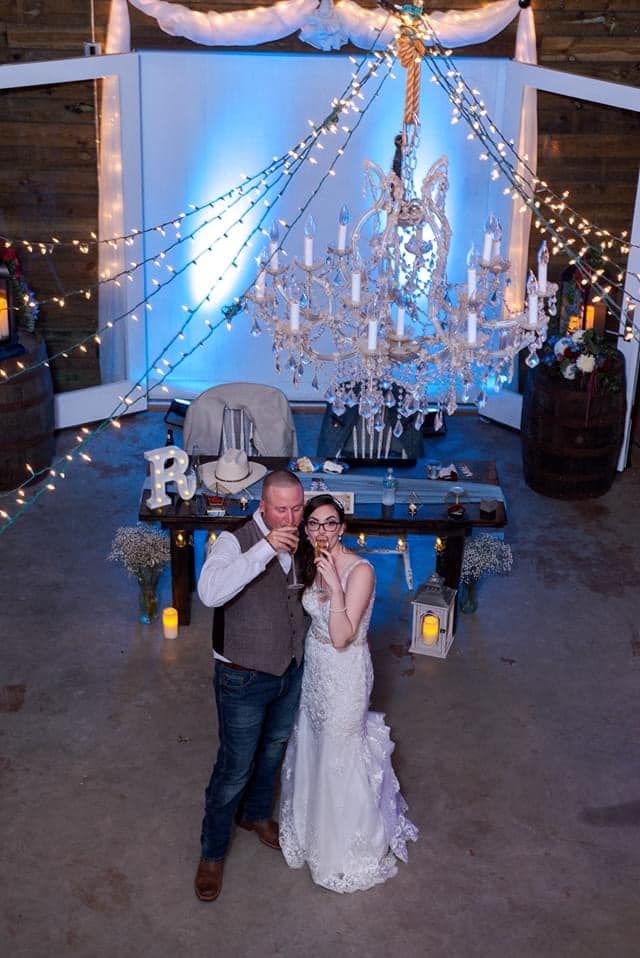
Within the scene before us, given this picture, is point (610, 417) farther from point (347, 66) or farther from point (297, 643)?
point (297, 643)

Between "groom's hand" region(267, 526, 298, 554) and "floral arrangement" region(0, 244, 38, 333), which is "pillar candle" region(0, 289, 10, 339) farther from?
"groom's hand" region(267, 526, 298, 554)

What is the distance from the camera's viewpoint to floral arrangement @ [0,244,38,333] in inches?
264

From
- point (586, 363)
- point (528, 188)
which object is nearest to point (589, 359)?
point (586, 363)

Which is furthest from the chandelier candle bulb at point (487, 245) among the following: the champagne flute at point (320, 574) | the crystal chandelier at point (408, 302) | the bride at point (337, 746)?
the champagne flute at point (320, 574)

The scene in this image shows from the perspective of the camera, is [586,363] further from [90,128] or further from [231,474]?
[90,128]

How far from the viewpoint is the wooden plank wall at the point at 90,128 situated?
22.5 ft

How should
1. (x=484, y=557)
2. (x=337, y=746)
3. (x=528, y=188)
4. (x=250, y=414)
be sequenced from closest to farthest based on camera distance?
(x=337, y=746)
(x=484, y=557)
(x=250, y=414)
(x=528, y=188)

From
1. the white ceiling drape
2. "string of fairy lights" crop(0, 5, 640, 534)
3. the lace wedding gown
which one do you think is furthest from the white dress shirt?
the white ceiling drape

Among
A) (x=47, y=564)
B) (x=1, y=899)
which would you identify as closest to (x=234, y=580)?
(x=1, y=899)

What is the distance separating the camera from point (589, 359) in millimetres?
6461

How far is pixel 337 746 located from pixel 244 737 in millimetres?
329

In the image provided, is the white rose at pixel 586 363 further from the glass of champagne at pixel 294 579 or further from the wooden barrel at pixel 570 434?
the glass of champagne at pixel 294 579

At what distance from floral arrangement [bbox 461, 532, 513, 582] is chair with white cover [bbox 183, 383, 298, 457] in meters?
1.19

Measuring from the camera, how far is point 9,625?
536 cm
